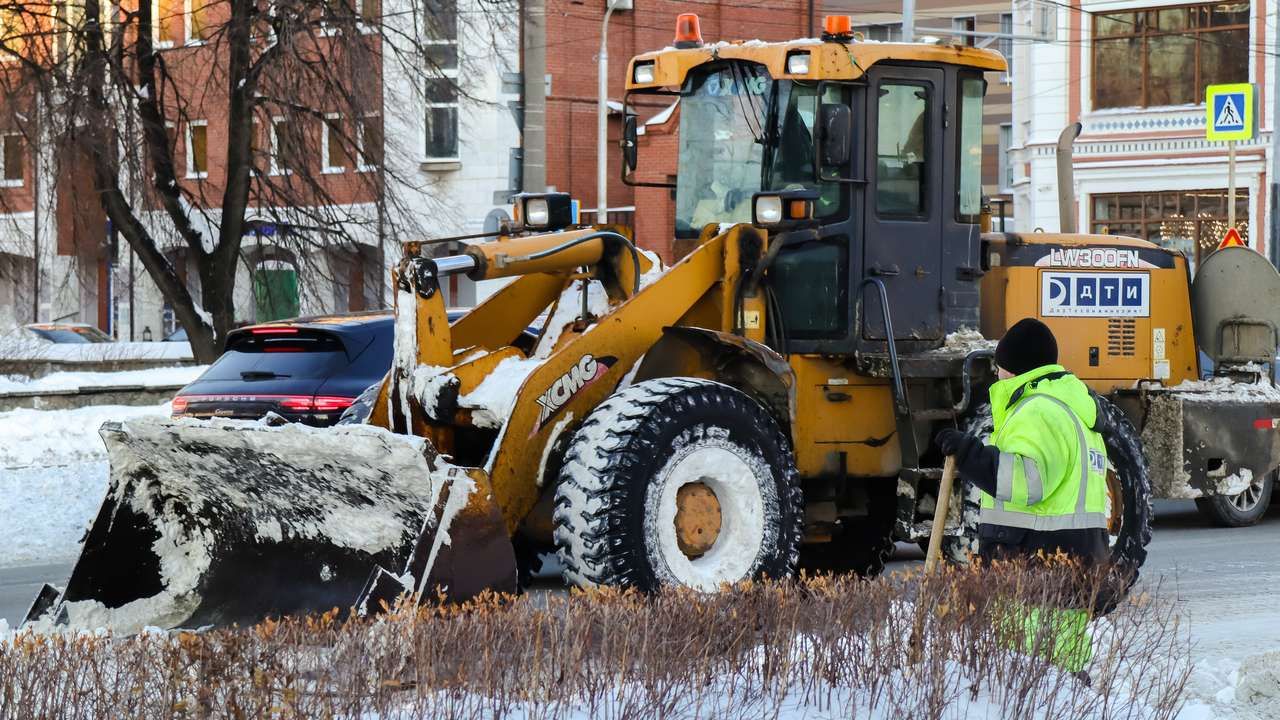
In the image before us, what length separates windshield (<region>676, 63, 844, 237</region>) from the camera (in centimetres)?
988

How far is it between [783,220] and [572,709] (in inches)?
167

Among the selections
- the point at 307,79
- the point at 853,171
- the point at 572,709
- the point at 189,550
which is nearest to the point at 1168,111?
the point at 307,79

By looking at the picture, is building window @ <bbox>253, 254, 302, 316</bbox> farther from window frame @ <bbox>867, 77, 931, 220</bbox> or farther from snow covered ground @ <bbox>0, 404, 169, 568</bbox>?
window frame @ <bbox>867, 77, 931, 220</bbox>

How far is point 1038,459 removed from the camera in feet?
22.4

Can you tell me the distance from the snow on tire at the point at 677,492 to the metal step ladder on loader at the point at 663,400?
12 mm

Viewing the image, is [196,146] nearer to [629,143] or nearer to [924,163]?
[629,143]

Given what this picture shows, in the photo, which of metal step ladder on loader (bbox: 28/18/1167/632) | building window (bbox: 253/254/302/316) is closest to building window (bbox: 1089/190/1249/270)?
building window (bbox: 253/254/302/316)

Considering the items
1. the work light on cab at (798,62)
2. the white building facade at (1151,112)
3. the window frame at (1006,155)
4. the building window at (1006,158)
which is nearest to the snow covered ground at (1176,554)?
the work light on cab at (798,62)

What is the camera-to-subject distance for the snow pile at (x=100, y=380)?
2022 centimetres

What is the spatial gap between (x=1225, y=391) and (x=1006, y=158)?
38587 mm

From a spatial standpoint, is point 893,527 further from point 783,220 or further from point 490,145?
point 490,145

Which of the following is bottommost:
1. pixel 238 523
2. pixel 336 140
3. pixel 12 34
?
pixel 238 523

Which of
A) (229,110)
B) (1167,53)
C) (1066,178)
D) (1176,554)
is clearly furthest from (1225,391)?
(1167,53)

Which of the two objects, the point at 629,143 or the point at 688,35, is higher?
the point at 688,35
